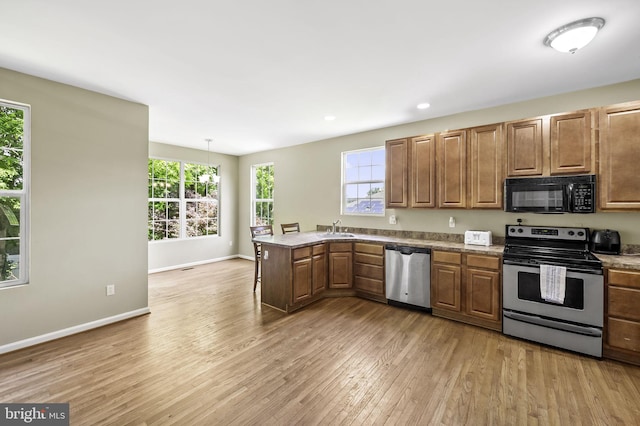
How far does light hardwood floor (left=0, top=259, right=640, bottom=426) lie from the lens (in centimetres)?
187

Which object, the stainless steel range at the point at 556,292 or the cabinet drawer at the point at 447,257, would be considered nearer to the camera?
the stainless steel range at the point at 556,292

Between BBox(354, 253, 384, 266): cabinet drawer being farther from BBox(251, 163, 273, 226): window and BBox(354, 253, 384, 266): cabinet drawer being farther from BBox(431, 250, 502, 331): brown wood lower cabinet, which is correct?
BBox(251, 163, 273, 226): window

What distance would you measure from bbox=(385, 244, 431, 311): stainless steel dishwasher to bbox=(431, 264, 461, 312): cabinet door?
0.23ft

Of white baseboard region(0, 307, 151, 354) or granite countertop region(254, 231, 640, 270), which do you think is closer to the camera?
granite countertop region(254, 231, 640, 270)

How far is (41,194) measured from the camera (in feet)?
9.29

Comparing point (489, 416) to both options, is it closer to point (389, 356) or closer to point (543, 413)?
point (543, 413)

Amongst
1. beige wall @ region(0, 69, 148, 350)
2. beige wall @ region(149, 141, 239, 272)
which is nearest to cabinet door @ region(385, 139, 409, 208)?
beige wall @ region(0, 69, 148, 350)

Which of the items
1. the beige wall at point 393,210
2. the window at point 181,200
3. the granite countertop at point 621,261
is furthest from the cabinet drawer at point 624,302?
the window at point 181,200

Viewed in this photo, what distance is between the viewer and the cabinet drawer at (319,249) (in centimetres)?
399

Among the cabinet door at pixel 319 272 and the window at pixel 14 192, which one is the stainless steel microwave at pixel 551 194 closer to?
the cabinet door at pixel 319 272

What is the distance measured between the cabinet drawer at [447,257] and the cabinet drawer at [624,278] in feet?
4.17

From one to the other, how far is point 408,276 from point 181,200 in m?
5.11

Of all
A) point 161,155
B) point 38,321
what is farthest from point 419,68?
point 161,155

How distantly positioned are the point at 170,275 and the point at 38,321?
268 cm
